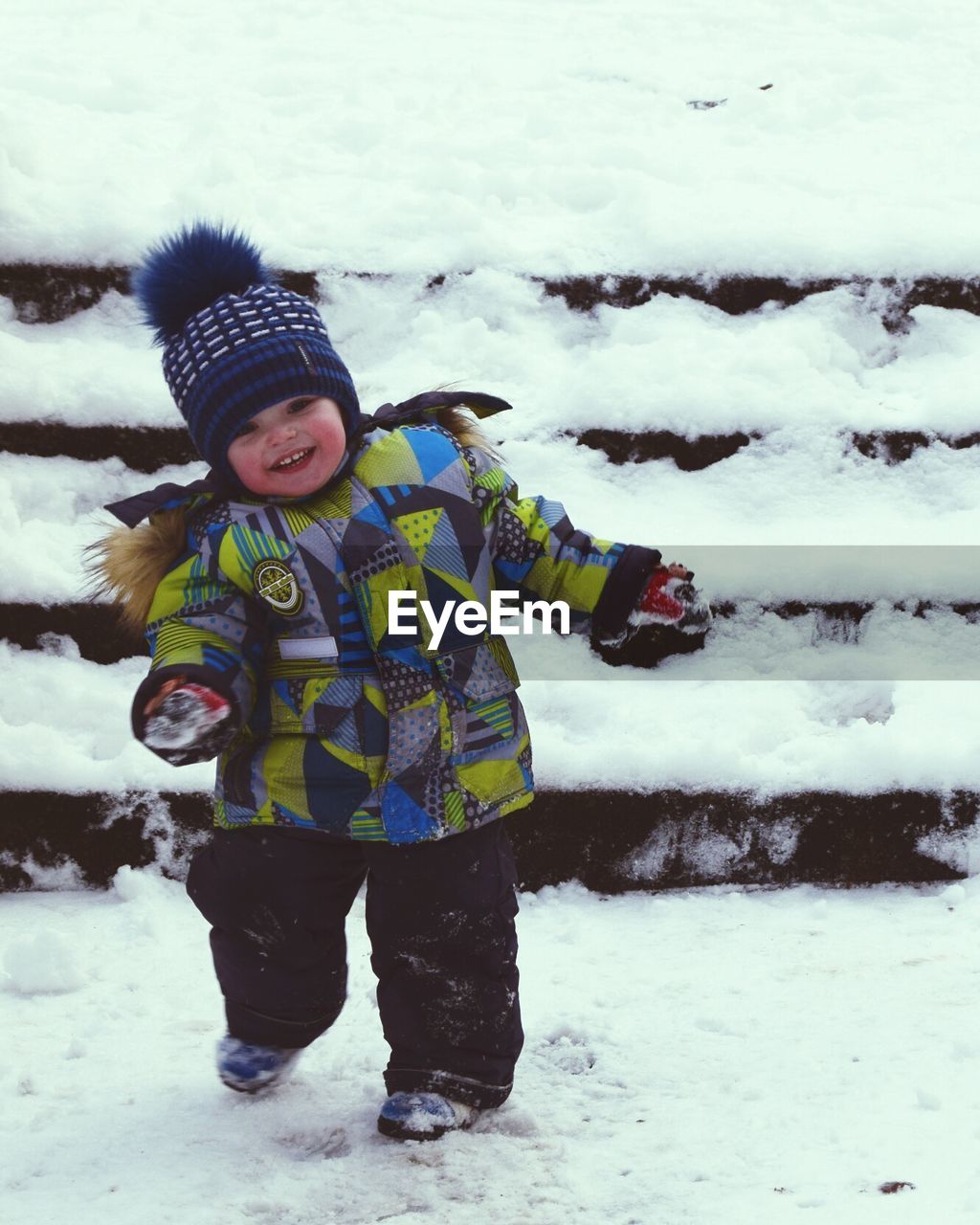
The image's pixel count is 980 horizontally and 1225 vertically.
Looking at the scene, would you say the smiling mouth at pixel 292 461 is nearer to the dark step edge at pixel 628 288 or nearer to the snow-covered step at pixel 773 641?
the snow-covered step at pixel 773 641

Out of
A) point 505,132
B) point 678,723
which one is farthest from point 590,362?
point 505,132

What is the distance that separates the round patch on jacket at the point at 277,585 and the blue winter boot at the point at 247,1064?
0.57m

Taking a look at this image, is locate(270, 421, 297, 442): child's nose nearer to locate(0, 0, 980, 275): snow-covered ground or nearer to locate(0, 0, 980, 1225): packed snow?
locate(0, 0, 980, 1225): packed snow

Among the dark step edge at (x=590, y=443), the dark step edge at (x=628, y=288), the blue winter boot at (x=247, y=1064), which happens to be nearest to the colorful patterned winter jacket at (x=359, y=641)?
the blue winter boot at (x=247, y=1064)

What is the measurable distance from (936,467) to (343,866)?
1.44 m

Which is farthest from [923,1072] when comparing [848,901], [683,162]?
[683,162]

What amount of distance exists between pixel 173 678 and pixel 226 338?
1.43 ft

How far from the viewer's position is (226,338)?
1.63 m

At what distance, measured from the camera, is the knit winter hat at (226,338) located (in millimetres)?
1608

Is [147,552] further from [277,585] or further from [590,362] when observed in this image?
[590,362]

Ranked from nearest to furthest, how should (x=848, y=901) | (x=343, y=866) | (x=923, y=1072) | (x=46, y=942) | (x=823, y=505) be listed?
(x=923, y=1072) → (x=343, y=866) → (x=46, y=942) → (x=848, y=901) → (x=823, y=505)

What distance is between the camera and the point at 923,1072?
1.61 meters

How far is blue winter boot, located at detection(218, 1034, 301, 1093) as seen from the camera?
1.69 metres

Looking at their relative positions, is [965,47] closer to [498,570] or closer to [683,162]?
[683,162]
